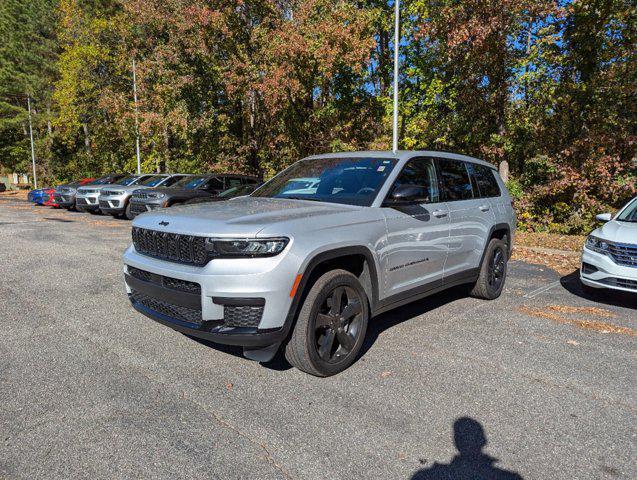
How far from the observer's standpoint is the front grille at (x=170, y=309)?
130 inches

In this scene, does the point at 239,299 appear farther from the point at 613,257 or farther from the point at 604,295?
the point at 604,295

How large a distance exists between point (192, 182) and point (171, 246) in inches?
456

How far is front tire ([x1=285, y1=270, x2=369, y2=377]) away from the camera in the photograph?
11.1 feet

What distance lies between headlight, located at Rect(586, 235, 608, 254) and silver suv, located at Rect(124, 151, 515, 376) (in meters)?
1.96

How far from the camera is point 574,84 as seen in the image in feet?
42.3

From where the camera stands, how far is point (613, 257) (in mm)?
5633

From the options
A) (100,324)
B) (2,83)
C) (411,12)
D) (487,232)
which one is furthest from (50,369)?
(2,83)

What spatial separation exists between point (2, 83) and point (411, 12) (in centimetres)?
4256

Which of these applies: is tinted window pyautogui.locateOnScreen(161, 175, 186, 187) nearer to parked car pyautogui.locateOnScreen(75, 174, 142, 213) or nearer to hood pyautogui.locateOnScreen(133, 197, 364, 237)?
parked car pyautogui.locateOnScreen(75, 174, 142, 213)

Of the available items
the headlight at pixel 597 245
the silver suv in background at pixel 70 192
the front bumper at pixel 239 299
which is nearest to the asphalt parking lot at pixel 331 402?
the front bumper at pixel 239 299

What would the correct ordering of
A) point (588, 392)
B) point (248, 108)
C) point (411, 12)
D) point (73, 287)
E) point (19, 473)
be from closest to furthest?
point (19, 473) < point (588, 392) < point (73, 287) < point (411, 12) < point (248, 108)

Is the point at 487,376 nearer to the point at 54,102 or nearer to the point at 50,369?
the point at 50,369

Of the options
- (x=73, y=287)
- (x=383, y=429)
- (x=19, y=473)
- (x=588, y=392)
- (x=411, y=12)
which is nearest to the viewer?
(x=19, y=473)

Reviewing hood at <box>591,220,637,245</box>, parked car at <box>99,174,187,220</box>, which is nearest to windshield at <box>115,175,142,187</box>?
parked car at <box>99,174,187,220</box>
